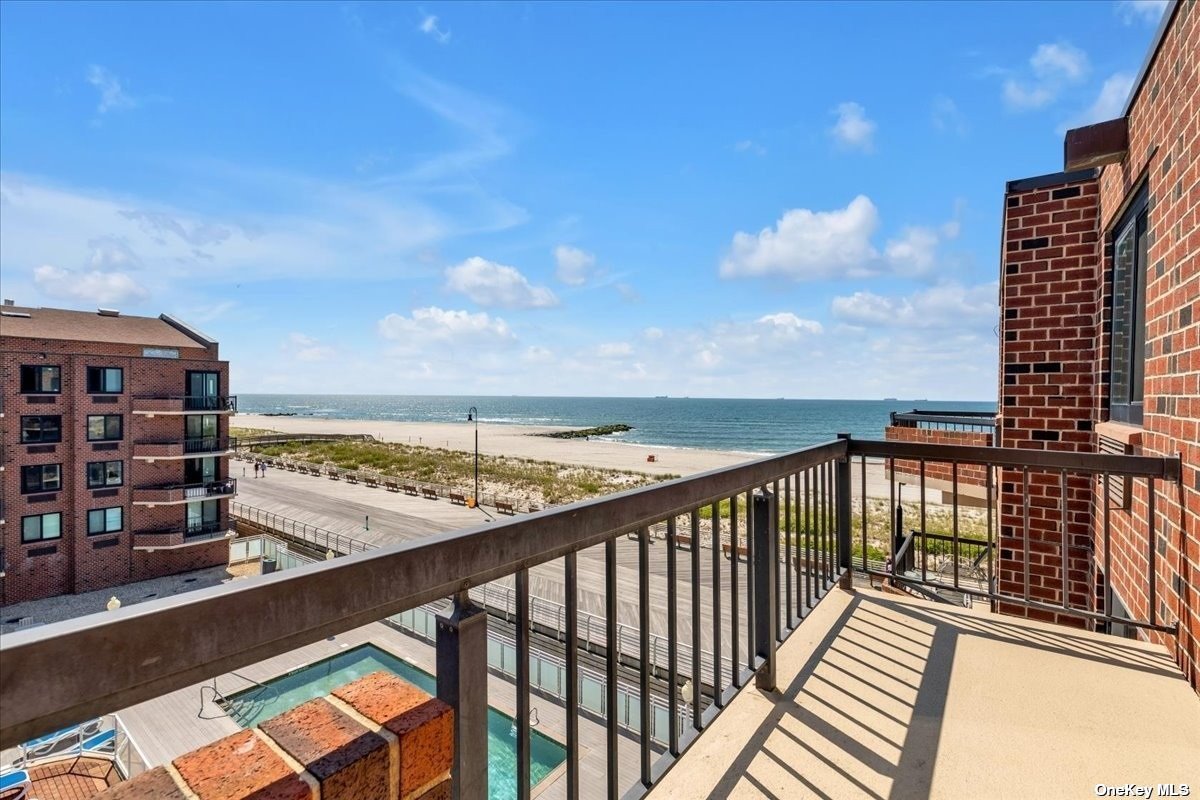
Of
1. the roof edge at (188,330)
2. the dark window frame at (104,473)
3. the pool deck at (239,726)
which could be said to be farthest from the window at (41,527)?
the pool deck at (239,726)

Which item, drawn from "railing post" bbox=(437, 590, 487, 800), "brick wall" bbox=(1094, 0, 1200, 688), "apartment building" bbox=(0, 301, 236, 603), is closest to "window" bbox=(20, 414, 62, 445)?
"apartment building" bbox=(0, 301, 236, 603)

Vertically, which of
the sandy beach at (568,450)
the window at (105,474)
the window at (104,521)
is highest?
the window at (105,474)

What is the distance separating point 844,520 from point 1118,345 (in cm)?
181

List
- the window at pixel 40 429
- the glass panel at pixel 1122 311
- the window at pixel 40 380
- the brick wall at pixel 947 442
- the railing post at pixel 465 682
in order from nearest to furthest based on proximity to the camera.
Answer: the railing post at pixel 465 682
the glass panel at pixel 1122 311
the brick wall at pixel 947 442
the window at pixel 40 380
the window at pixel 40 429

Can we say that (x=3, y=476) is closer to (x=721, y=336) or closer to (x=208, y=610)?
(x=208, y=610)

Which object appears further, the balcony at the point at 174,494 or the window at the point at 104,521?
the balcony at the point at 174,494

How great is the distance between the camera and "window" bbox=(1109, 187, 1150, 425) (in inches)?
107

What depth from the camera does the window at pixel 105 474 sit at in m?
14.0

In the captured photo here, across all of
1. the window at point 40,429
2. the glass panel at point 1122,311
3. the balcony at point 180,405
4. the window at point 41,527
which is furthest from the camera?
the balcony at point 180,405

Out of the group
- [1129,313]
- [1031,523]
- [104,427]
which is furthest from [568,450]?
[1129,313]

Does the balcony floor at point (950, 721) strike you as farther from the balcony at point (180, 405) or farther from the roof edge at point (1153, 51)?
the balcony at point (180, 405)

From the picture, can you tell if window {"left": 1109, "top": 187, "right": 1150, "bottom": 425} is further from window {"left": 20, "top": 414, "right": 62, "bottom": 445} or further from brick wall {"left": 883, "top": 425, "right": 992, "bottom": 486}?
window {"left": 20, "top": 414, "right": 62, "bottom": 445}

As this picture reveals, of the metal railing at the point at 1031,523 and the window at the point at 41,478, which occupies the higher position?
the metal railing at the point at 1031,523

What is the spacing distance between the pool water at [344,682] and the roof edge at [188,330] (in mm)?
11615
